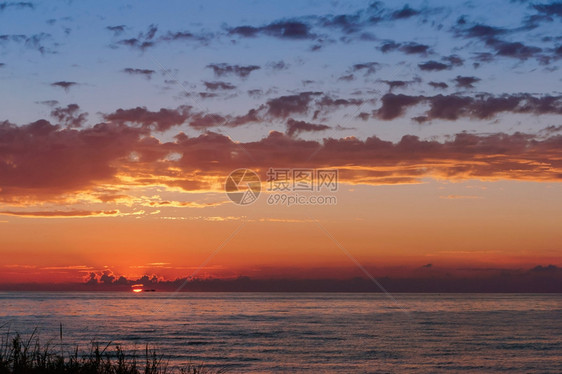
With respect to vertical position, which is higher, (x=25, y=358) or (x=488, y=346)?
(x=25, y=358)

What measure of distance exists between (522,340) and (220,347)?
3073 centimetres

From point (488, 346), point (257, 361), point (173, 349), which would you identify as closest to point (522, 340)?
point (488, 346)

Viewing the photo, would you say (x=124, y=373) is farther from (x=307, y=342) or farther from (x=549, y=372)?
(x=307, y=342)

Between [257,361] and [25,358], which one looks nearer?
[25,358]

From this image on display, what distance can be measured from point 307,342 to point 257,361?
1320 centimetres

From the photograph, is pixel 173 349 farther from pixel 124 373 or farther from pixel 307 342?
pixel 124 373

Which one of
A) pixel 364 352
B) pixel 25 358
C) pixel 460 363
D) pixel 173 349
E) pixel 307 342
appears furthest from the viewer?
pixel 307 342

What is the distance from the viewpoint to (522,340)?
57938 mm

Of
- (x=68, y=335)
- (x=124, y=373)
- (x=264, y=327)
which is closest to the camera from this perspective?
(x=124, y=373)

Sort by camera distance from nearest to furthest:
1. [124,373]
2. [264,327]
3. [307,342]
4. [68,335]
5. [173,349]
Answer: [124,373] < [173,349] < [307,342] < [68,335] < [264,327]

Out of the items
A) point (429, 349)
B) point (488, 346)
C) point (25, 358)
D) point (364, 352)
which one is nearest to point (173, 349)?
point (364, 352)

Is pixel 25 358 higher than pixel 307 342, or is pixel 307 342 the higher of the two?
pixel 25 358

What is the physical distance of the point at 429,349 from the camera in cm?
4981

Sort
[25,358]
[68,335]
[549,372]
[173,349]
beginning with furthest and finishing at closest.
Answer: [68,335] → [173,349] → [549,372] → [25,358]
